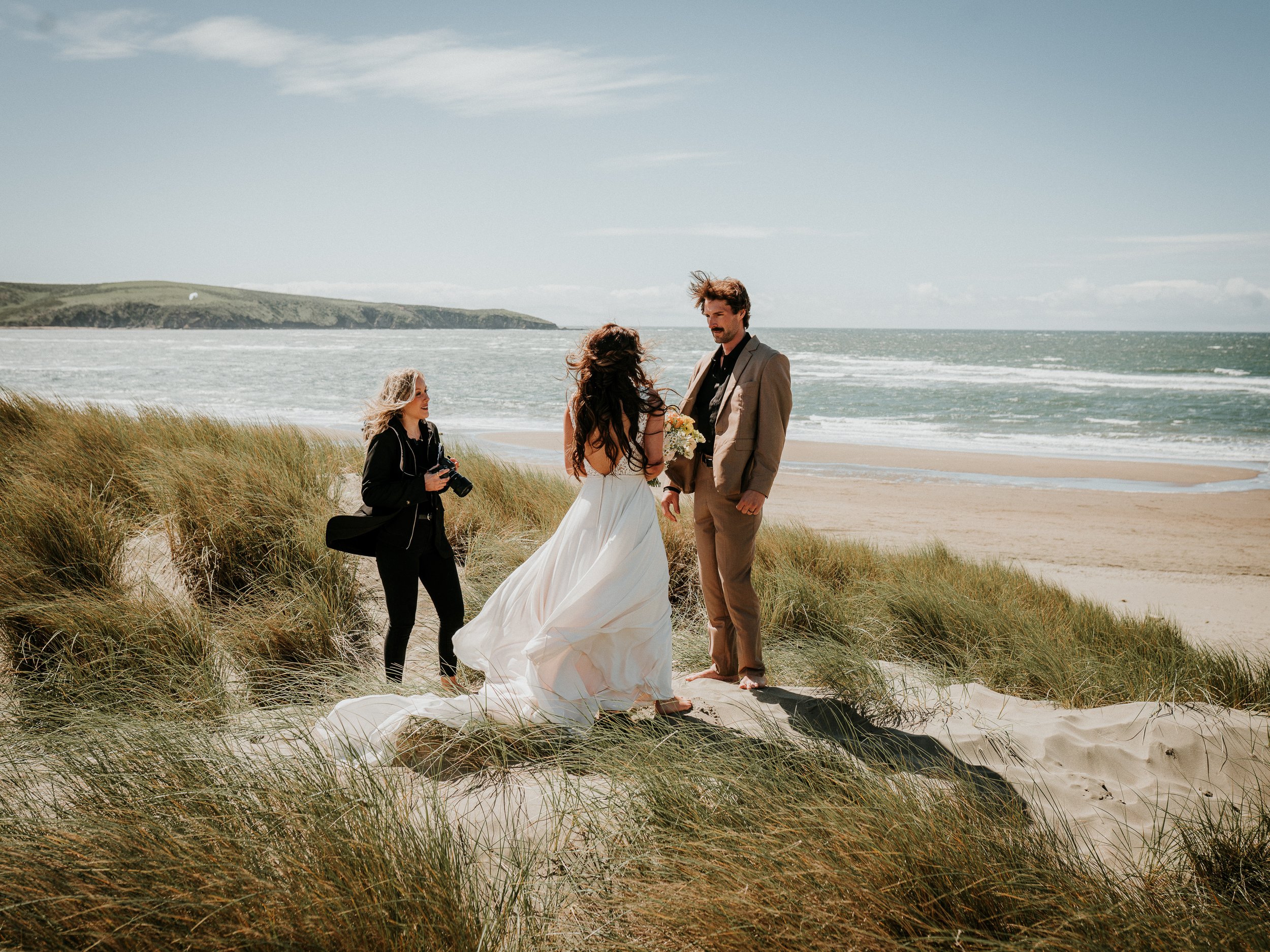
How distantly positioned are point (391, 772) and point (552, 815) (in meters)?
0.61

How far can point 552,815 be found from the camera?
247cm

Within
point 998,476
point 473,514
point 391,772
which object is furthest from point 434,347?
point 391,772

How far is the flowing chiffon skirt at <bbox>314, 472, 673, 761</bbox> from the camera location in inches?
140

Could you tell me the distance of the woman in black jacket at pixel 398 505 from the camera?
13.5 feet

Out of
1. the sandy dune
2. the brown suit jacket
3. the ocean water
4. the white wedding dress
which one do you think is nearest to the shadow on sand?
the sandy dune

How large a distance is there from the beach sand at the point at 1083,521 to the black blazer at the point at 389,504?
5.46m

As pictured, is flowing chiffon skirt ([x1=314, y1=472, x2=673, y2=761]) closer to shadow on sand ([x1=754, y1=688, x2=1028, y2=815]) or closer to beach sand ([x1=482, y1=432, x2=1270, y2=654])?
shadow on sand ([x1=754, y1=688, x2=1028, y2=815])

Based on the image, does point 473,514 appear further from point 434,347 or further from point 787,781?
point 434,347

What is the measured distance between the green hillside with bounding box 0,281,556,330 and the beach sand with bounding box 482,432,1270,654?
11424cm

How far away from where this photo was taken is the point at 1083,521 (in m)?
12.0

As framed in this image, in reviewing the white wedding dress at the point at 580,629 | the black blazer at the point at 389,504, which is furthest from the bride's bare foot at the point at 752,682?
the black blazer at the point at 389,504

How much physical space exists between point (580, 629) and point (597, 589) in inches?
8.2

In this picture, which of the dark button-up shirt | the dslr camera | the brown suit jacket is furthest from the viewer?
the dark button-up shirt

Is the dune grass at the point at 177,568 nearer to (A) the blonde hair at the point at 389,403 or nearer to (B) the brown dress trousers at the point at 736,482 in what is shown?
(A) the blonde hair at the point at 389,403
